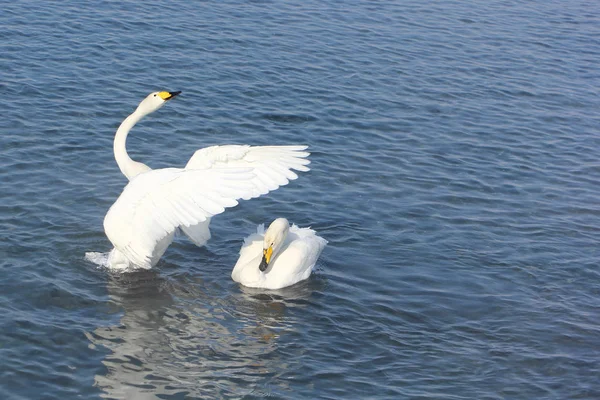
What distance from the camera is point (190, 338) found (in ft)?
32.5

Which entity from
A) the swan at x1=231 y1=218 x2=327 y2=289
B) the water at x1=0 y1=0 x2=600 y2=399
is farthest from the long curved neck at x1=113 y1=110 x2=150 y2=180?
the swan at x1=231 y1=218 x2=327 y2=289

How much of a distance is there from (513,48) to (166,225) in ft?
41.8

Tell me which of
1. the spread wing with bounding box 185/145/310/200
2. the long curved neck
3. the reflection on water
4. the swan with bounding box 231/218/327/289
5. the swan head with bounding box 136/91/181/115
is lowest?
the reflection on water

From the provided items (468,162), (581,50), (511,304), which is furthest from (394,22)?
(511,304)

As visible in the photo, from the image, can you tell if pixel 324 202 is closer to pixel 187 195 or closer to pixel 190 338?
pixel 187 195

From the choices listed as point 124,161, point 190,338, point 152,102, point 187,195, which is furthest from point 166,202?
point 152,102

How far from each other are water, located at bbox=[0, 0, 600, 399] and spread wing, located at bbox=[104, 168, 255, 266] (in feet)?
2.21

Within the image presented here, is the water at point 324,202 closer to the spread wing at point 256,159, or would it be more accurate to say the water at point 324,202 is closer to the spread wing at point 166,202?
the spread wing at point 166,202

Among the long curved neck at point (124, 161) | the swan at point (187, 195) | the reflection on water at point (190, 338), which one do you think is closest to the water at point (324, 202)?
the reflection on water at point (190, 338)

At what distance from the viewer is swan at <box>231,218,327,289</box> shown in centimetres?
1104

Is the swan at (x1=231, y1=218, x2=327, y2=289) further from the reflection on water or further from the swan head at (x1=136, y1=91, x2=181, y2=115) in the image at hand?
the swan head at (x1=136, y1=91, x2=181, y2=115)

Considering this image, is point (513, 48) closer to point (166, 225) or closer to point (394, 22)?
point (394, 22)

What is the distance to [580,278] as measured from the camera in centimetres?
1173

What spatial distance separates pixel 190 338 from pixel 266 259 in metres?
1.50
